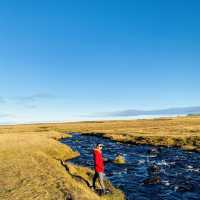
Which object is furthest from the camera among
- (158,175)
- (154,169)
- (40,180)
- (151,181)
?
(154,169)

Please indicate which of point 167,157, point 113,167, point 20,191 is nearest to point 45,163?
point 113,167

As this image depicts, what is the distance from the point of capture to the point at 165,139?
2625 inches

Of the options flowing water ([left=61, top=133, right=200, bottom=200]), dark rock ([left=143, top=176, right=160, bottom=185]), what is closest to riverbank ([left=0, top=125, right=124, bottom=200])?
flowing water ([left=61, top=133, right=200, bottom=200])

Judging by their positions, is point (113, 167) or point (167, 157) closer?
point (113, 167)

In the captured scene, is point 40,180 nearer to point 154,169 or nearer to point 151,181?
point 151,181

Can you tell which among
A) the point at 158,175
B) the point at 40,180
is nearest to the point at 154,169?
the point at 158,175

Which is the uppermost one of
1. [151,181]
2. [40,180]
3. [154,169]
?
[40,180]

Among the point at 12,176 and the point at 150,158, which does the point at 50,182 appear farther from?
the point at 150,158

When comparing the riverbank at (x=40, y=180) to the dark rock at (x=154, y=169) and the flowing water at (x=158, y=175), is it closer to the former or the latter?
the flowing water at (x=158, y=175)

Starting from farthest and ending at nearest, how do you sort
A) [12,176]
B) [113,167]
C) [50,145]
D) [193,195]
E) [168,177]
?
[50,145] < [113,167] < [168,177] < [12,176] < [193,195]

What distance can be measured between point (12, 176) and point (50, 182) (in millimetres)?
4604

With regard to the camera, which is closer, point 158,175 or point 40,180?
point 40,180

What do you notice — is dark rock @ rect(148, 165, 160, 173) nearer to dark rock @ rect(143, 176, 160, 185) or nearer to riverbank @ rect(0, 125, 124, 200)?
dark rock @ rect(143, 176, 160, 185)

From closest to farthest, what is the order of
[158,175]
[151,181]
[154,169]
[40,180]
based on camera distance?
[40,180]
[151,181]
[158,175]
[154,169]
